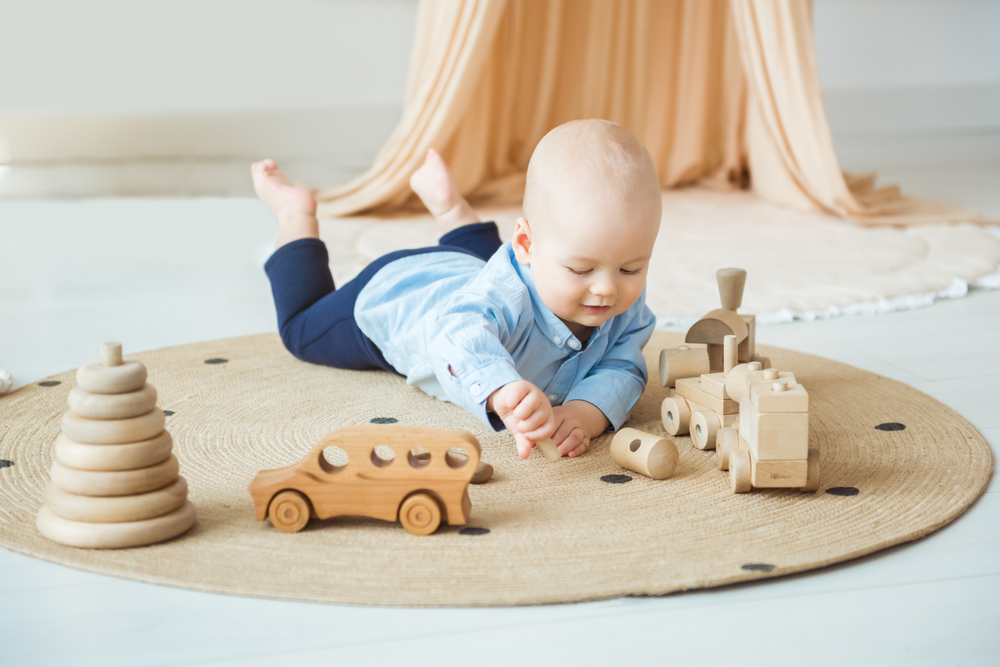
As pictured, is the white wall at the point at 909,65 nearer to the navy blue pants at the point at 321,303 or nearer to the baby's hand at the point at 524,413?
the navy blue pants at the point at 321,303

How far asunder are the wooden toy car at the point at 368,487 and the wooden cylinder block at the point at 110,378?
0.13 meters

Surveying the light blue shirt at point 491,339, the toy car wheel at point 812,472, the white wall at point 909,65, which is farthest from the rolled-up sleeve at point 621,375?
the white wall at point 909,65

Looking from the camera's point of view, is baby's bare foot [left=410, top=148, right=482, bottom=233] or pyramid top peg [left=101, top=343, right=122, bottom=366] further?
baby's bare foot [left=410, top=148, right=482, bottom=233]

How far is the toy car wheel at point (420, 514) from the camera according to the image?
2.56ft

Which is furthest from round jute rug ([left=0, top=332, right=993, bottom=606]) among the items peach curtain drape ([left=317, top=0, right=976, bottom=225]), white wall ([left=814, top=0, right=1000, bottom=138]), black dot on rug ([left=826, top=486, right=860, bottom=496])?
white wall ([left=814, top=0, right=1000, bottom=138])

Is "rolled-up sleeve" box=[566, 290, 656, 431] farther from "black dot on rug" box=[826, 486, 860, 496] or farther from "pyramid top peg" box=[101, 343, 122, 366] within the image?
"pyramid top peg" box=[101, 343, 122, 366]

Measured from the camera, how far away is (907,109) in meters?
3.84

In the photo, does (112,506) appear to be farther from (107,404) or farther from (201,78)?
(201,78)

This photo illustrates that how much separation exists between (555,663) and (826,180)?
6.70 feet

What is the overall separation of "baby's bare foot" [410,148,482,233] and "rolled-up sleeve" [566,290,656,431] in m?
0.42

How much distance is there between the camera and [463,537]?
30.9 inches

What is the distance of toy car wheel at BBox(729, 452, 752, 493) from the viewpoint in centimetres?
86

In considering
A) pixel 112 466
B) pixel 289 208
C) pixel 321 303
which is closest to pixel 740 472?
pixel 112 466

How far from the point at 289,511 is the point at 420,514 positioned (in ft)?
0.35
